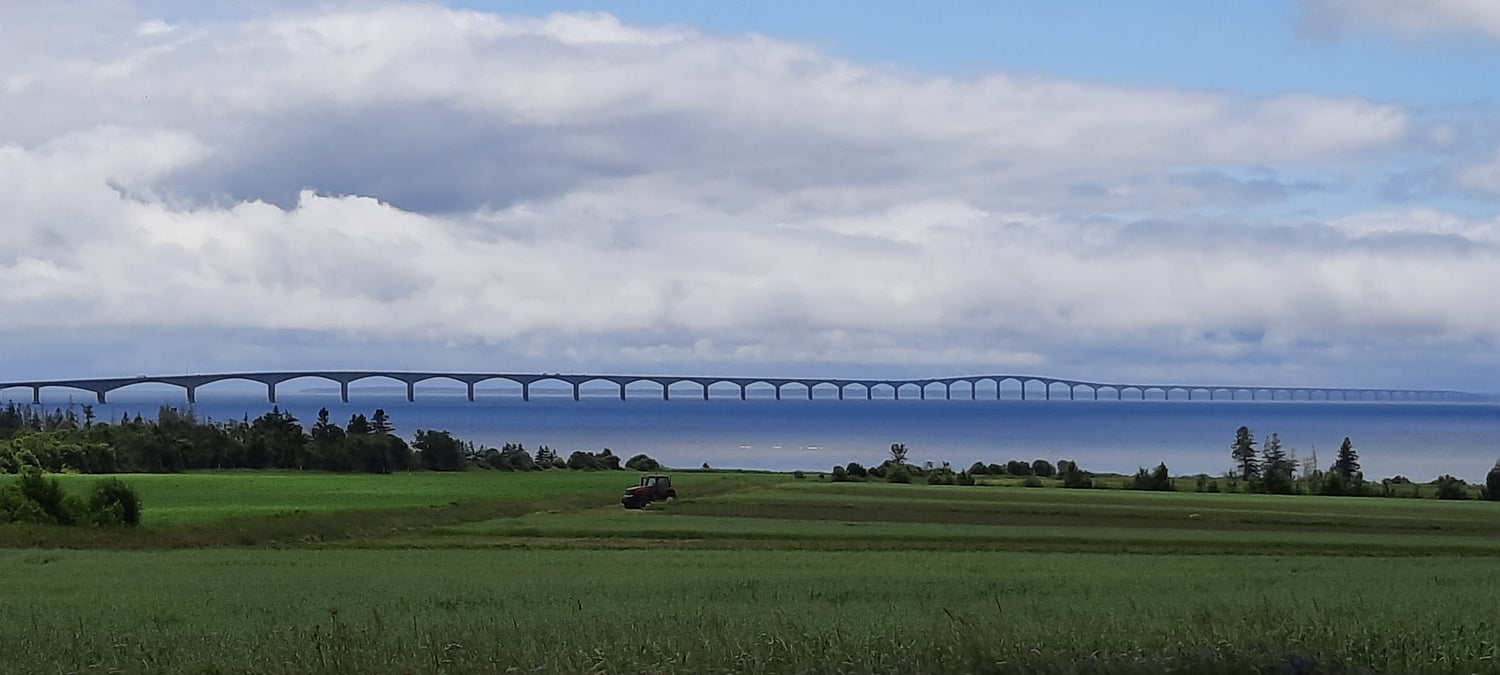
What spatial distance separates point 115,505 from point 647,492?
20.0 metres

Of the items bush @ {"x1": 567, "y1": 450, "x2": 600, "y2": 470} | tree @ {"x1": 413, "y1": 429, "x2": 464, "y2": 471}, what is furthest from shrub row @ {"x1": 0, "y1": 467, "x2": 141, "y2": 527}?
bush @ {"x1": 567, "y1": 450, "x2": 600, "y2": 470}

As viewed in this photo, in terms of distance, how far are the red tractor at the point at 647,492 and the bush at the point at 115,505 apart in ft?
60.4

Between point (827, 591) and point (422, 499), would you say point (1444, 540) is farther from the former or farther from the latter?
point (422, 499)

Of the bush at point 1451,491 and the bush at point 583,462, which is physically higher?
the bush at point 583,462

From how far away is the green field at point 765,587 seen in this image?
845 cm

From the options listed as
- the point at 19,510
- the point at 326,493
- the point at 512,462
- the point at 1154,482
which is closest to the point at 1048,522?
the point at 1154,482

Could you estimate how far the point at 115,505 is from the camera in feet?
132

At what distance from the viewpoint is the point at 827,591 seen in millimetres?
19422

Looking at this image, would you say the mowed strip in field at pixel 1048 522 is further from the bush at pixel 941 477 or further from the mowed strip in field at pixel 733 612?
the bush at pixel 941 477

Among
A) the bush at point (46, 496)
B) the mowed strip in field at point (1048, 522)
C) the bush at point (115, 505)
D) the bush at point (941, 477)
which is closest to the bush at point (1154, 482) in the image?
the mowed strip in field at point (1048, 522)

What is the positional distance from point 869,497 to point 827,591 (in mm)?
40958

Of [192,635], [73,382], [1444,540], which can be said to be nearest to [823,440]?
[73,382]

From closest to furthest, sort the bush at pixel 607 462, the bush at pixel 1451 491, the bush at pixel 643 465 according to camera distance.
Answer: the bush at pixel 1451 491 → the bush at pixel 643 465 → the bush at pixel 607 462

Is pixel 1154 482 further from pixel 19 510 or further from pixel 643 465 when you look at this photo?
pixel 19 510
